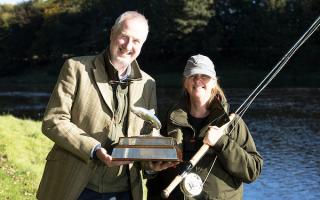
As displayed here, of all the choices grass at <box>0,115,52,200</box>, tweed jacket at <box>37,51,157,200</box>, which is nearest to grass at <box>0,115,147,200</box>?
grass at <box>0,115,52,200</box>

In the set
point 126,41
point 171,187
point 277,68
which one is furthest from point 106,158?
point 277,68

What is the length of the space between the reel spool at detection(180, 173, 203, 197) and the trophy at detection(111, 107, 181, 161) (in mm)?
306

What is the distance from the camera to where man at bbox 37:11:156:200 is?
333cm

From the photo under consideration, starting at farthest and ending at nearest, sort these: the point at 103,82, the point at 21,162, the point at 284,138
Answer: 1. the point at 284,138
2. the point at 21,162
3. the point at 103,82

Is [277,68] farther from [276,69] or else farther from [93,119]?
[93,119]

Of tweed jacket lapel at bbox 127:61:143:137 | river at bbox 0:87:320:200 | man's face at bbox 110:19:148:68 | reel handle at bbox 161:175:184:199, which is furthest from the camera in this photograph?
river at bbox 0:87:320:200

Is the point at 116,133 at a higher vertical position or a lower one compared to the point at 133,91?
lower

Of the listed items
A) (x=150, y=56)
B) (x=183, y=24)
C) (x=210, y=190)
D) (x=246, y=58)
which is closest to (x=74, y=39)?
(x=150, y=56)

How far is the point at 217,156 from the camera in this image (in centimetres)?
365

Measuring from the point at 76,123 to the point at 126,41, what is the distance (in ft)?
2.09

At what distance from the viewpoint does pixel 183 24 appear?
54969 mm

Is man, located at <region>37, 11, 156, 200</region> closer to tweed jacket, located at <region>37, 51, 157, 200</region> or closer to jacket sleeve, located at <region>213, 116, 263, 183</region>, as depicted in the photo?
tweed jacket, located at <region>37, 51, 157, 200</region>

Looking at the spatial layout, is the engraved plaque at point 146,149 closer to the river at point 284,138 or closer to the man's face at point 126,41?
the man's face at point 126,41

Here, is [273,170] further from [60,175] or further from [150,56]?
[150,56]
